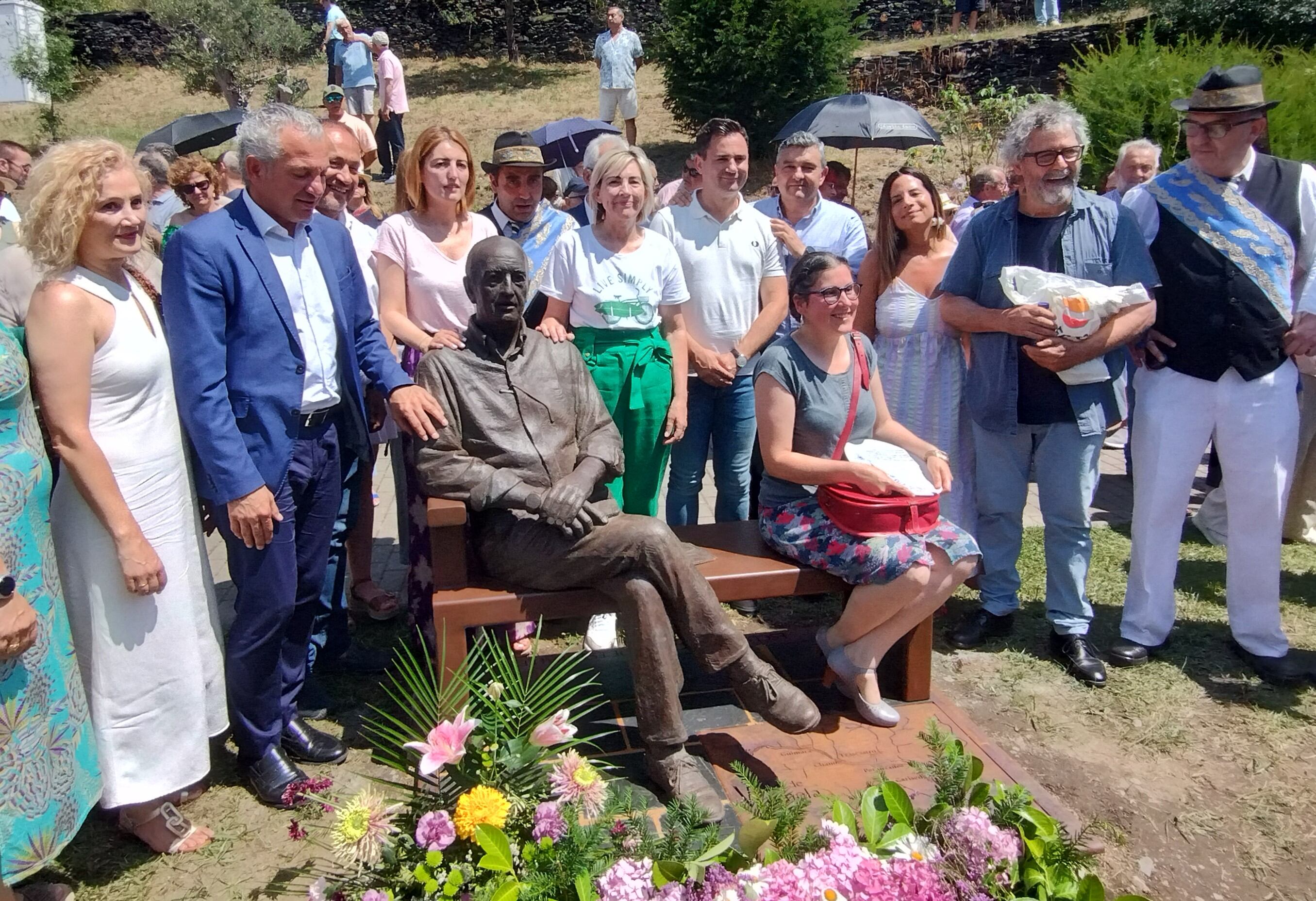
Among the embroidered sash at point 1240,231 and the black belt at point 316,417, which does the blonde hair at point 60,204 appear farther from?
the embroidered sash at point 1240,231

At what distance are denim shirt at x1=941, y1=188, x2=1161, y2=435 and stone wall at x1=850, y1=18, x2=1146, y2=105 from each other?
14973 millimetres

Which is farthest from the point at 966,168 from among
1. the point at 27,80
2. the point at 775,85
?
the point at 27,80

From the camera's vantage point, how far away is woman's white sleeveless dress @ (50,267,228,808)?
276cm

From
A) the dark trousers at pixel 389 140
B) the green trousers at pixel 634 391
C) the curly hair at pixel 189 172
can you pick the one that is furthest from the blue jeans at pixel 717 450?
the dark trousers at pixel 389 140

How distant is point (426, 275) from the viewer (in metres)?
3.98

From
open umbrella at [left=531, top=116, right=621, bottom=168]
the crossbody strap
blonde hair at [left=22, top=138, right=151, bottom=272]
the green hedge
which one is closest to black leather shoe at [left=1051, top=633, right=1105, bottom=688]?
the crossbody strap

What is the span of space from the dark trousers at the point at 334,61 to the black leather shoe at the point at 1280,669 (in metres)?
13.5

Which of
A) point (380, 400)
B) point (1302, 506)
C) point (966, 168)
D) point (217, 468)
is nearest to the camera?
point (217, 468)

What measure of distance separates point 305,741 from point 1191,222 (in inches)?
152

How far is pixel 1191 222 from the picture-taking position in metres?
3.92

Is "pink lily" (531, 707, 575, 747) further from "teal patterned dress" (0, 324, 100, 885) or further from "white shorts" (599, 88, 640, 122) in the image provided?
"white shorts" (599, 88, 640, 122)

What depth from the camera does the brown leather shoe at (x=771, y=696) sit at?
3158mm

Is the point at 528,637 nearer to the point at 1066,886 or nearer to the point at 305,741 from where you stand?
the point at 305,741

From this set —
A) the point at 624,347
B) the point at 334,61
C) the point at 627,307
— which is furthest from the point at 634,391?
the point at 334,61
